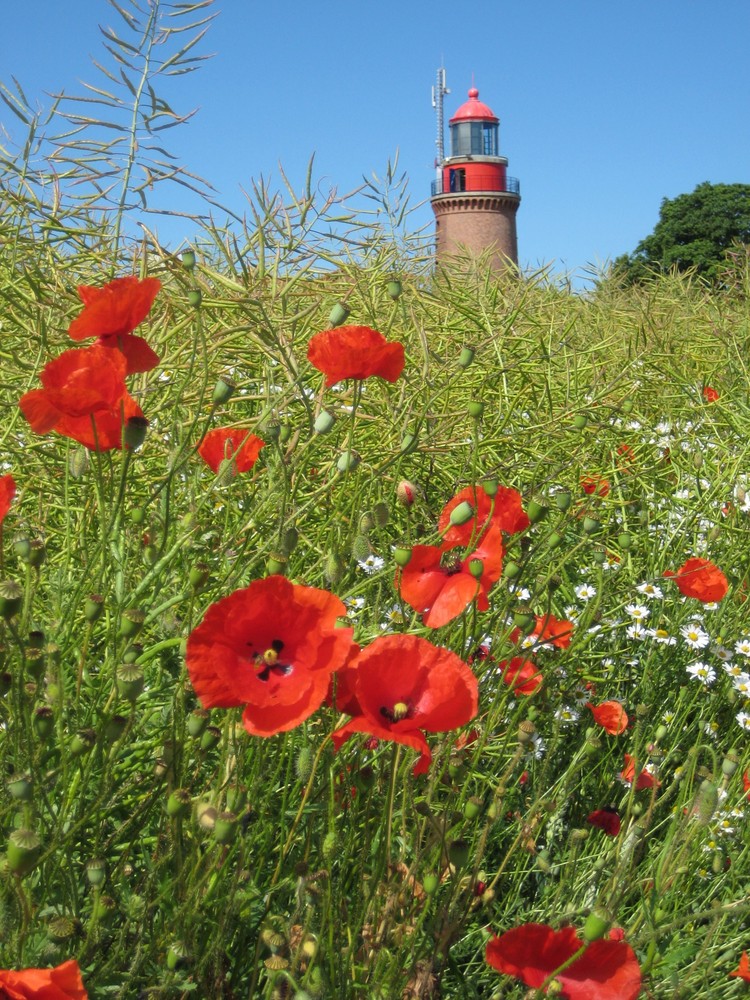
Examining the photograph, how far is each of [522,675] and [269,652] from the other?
0.90m

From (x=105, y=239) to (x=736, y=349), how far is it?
2.62 m

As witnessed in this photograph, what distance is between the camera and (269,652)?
110 centimetres

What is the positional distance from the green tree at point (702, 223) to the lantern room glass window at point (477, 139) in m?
6.07

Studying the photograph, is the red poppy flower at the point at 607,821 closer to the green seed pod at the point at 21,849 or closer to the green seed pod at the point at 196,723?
the green seed pod at the point at 196,723

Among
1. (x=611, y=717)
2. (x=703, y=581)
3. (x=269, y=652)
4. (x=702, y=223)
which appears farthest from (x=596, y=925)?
(x=702, y=223)

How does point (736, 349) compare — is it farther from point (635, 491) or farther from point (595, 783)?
point (595, 783)

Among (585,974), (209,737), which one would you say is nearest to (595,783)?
(585,974)

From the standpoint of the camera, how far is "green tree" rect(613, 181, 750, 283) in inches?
1404

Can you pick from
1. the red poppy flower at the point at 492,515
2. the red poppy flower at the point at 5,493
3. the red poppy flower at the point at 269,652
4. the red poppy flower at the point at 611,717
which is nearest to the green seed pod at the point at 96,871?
the red poppy flower at the point at 269,652

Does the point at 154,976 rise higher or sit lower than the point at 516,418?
lower

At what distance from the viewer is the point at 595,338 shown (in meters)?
4.96

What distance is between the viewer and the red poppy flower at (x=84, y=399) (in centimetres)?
129

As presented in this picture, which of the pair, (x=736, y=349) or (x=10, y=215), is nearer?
(x=10, y=215)

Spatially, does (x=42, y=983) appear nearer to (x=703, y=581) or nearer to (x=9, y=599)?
(x=9, y=599)
